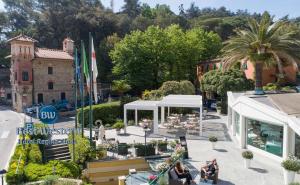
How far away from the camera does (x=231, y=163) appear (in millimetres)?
18016

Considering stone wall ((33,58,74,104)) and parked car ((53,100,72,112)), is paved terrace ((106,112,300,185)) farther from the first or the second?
stone wall ((33,58,74,104))

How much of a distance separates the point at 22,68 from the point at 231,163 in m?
38.8

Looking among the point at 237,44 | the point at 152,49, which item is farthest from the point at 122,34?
the point at 237,44

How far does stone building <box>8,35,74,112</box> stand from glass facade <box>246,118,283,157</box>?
1182 inches

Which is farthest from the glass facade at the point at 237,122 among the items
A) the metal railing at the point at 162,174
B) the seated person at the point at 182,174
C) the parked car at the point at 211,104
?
the parked car at the point at 211,104

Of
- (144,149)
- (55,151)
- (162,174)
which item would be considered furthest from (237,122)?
(55,151)

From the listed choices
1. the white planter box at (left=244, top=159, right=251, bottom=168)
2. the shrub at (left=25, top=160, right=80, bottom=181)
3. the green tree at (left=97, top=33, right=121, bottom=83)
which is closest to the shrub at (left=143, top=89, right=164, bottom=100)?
the white planter box at (left=244, top=159, right=251, bottom=168)

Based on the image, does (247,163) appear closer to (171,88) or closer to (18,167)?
(18,167)

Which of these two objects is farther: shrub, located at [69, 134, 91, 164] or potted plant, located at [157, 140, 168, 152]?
potted plant, located at [157, 140, 168, 152]

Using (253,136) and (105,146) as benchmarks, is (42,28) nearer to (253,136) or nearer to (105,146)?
(105,146)

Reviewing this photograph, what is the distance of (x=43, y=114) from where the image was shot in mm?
16297

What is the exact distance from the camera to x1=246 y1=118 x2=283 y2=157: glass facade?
1759cm

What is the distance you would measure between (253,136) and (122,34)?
53.3 m

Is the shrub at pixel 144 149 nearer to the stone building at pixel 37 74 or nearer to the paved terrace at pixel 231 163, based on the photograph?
the paved terrace at pixel 231 163
